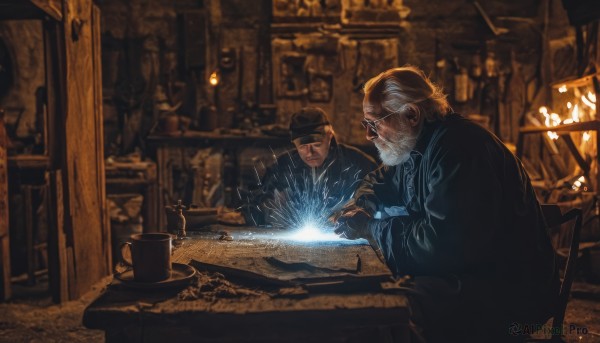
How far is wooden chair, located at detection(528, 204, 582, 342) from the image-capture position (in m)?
2.57

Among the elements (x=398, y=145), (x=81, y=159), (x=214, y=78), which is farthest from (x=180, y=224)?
(x=214, y=78)

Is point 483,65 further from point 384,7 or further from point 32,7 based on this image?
point 32,7

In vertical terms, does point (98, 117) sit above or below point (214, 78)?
below

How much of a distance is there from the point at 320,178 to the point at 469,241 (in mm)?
2874

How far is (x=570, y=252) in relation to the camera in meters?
2.71

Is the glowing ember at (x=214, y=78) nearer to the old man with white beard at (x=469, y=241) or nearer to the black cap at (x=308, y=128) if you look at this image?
the black cap at (x=308, y=128)

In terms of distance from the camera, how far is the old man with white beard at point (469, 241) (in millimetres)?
2273

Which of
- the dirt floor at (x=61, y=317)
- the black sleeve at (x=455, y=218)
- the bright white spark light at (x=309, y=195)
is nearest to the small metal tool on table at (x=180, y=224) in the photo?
the bright white spark light at (x=309, y=195)

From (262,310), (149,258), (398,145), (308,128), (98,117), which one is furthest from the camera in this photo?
(98,117)

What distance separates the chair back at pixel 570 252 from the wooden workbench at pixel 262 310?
1.08 meters

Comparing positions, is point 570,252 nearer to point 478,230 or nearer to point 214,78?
point 478,230

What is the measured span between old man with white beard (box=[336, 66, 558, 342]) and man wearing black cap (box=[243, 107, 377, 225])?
201cm

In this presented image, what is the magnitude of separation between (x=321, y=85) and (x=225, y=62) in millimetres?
1667

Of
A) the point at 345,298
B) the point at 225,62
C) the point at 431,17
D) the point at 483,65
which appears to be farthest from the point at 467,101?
the point at 345,298
